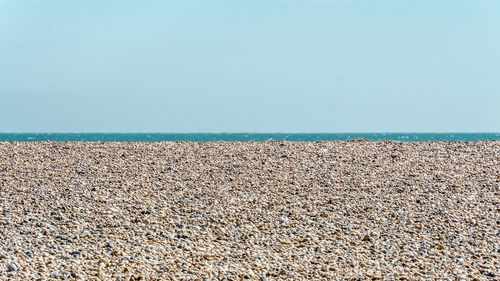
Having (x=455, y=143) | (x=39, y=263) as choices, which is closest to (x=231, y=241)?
(x=39, y=263)

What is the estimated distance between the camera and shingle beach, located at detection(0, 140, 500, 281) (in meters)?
9.22

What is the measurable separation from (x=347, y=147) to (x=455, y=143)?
3.51 m

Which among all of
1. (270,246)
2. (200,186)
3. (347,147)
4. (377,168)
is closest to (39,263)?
(270,246)

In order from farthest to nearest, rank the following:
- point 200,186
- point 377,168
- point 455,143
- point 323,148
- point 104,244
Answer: point 455,143
point 323,148
point 377,168
point 200,186
point 104,244

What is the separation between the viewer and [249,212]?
463 inches

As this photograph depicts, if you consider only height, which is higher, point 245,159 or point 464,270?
point 245,159

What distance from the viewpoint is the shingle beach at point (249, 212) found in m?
9.22

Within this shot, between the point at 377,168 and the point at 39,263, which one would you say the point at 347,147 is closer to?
the point at 377,168

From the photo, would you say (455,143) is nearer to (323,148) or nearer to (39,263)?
(323,148)

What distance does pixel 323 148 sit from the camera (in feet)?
56.0

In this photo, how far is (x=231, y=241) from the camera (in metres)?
10.4

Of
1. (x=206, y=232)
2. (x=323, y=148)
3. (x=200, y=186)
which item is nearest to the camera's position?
(x=206, y=232)

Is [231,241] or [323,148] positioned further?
[323,148]

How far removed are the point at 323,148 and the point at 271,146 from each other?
4.94ft
